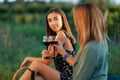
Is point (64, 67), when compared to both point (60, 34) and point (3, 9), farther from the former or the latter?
point (3, 9)

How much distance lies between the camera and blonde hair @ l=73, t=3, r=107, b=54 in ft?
11.9

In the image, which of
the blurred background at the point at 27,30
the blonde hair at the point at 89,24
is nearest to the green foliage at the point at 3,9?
the blurred background at the point at 27,30

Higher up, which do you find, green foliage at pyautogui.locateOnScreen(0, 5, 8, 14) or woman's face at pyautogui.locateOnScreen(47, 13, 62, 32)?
woman's face at pyautogui.locateOnScreen(47, 13, 62, 32)

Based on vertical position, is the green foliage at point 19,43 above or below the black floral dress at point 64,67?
below

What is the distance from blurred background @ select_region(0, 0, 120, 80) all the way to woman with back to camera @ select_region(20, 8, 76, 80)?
0.42 meters

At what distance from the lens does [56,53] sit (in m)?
4.61

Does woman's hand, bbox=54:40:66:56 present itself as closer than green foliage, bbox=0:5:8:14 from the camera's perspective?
Yes

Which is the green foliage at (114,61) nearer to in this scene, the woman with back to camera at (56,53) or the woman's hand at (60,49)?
the woman with back to camera at (56,53)

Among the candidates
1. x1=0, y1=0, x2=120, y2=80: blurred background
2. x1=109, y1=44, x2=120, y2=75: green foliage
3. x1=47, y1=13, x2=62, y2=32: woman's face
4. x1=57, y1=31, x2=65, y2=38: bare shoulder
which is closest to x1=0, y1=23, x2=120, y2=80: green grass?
x1=0, y1=0, x2=120, y2=80: blurred background

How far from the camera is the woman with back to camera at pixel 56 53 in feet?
14.9

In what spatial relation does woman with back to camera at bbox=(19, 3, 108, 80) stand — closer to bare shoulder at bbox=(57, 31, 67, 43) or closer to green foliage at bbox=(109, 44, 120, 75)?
bare shoulder at bbox=(57, 31, 67, 43)

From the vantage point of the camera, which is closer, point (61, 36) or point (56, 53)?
point (56, 53)

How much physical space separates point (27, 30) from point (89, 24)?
28.4 ft

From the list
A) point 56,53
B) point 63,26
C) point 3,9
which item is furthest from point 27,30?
point 56,53
